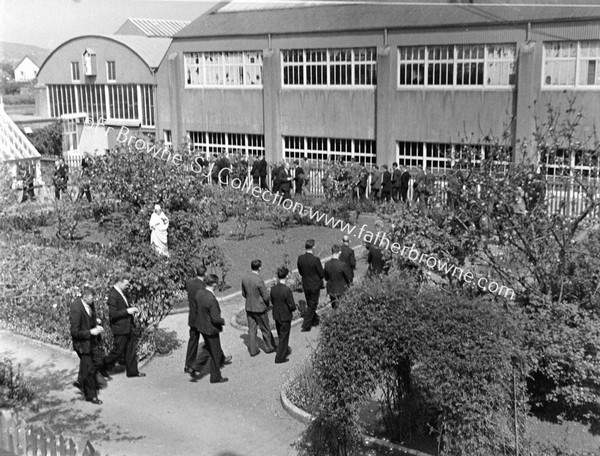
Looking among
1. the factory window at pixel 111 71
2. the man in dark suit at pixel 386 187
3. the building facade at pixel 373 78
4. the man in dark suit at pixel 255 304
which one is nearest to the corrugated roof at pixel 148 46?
the factory window at pixel 111 71

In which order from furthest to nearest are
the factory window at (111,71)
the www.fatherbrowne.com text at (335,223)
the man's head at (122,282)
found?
the factory window at (111,71) < the man's head at (122,282) < the www.fatherbrowne.com text at (335,223)

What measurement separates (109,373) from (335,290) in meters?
4.09

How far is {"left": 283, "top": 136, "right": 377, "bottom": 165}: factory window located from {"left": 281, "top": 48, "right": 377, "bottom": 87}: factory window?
225 cm

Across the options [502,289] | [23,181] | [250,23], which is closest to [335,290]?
[502,289]

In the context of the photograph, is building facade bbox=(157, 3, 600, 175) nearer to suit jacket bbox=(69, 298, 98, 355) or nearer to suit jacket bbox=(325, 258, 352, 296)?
suit jacket bbox=(325, 258, 352, 296)

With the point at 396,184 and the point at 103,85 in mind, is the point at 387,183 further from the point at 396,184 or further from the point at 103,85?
the point at 103,85

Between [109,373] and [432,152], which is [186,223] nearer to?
[109,373]

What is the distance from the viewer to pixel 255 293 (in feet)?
41.1

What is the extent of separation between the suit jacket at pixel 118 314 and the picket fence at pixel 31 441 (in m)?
3.52

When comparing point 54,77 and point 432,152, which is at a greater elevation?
point 54,77

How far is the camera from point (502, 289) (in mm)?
10430

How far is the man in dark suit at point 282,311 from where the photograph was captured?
40.2 ft

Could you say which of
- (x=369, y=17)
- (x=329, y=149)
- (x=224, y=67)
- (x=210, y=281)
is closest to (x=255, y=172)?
(x=329, y=149)

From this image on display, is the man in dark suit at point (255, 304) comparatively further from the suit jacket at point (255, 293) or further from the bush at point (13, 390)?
the bush at point (13, 390)
